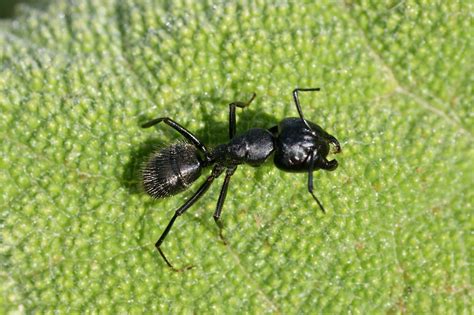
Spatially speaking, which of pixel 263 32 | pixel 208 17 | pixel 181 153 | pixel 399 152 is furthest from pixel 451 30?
pixel 181 153

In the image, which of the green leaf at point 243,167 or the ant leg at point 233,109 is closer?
the green leaf at point 243,167

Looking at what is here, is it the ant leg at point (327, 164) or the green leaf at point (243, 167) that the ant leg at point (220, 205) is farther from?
the ant leg at point (327, 164)

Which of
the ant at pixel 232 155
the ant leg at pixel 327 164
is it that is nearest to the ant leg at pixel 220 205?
the ant at pixel 232 155

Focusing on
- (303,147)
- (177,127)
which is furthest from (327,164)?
(177,127)

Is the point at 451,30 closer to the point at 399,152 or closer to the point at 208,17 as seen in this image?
the point at 399,152

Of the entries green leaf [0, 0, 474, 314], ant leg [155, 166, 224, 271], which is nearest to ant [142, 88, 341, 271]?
ant leg [155, 166, 224, 271]
